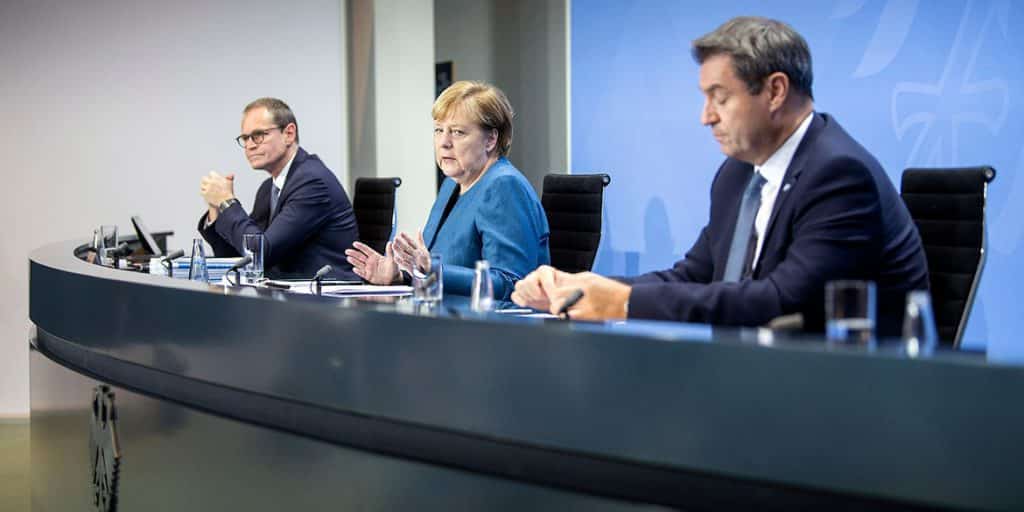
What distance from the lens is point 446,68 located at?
644 cm

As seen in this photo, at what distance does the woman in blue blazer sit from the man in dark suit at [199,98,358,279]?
2.06 feet

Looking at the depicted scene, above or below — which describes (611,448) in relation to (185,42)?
below

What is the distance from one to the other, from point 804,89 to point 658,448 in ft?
3.00

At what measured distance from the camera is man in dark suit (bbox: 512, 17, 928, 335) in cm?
196

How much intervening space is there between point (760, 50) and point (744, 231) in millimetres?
401

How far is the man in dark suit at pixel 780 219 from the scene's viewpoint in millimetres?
1957

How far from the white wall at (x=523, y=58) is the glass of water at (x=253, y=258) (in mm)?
2949

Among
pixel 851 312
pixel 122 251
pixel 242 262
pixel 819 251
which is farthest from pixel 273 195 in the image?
pixel 851 312

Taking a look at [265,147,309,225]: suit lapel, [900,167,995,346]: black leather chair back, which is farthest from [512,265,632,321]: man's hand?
[265,147,309,225]: suit lapel


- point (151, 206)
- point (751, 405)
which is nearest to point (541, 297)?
point (751, 405)

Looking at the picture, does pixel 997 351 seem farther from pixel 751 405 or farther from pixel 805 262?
pixel 805 262

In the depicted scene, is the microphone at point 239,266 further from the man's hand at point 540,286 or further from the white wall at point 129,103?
the white wall at point 129,103

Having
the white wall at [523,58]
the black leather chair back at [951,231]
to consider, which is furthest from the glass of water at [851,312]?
the white wall at [523,58]

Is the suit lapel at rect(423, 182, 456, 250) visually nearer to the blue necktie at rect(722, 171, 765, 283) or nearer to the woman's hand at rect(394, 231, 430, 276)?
the woman's hand at rect(394, 231, 430, 276)
